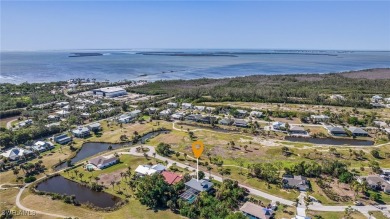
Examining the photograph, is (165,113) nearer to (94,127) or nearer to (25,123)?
(94,127)

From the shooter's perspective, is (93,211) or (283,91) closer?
(93,211)

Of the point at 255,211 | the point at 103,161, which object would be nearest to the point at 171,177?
the point at 255,211

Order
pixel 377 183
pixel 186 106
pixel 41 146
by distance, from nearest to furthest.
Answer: pixel 377 183
pixel 41 146
pixel 186 106

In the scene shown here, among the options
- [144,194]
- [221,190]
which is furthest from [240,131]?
[144,194]

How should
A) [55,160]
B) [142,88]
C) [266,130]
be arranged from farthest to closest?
1. [142,88]
2. [266,130]
3. [55,160]

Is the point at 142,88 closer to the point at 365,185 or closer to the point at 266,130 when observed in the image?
the point at 266,130

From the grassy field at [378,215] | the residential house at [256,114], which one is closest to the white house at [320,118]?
the residential house at [256,114]
